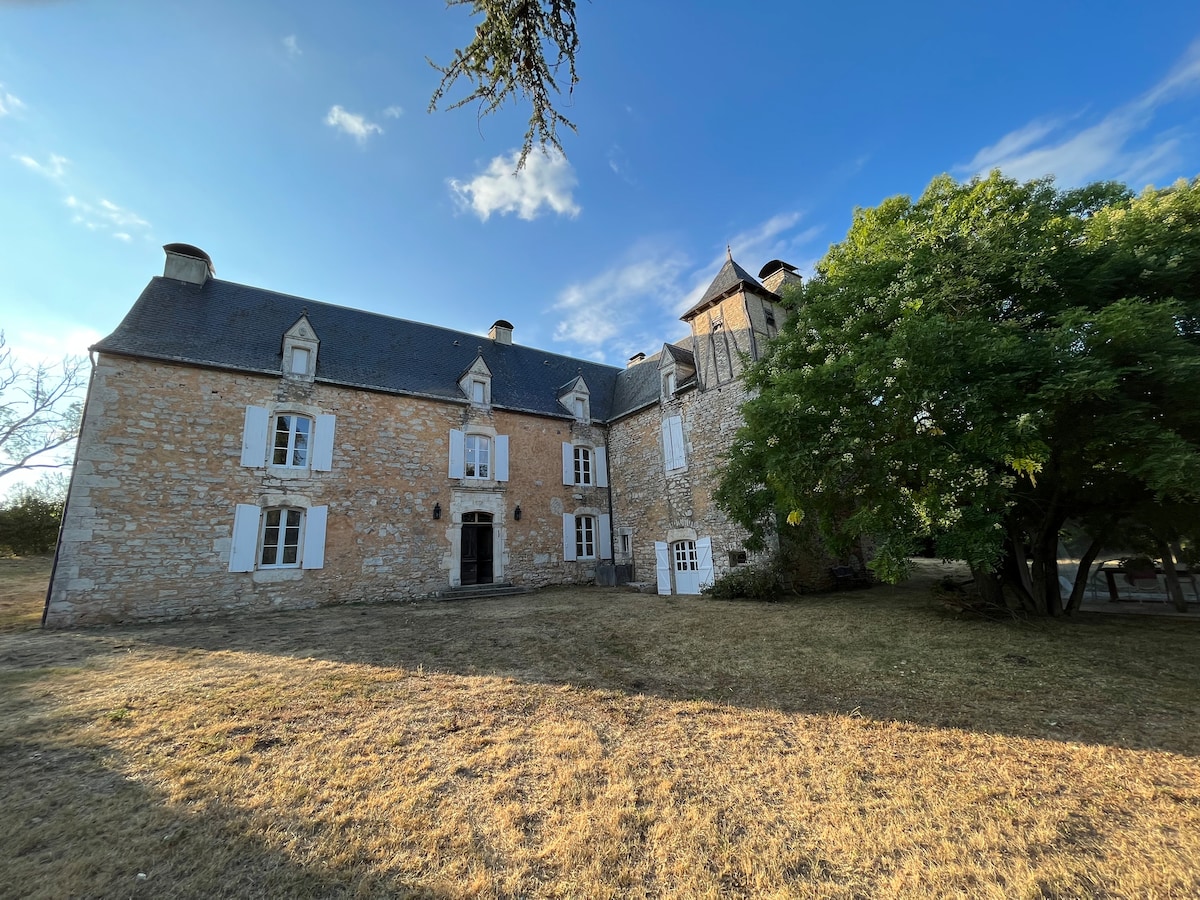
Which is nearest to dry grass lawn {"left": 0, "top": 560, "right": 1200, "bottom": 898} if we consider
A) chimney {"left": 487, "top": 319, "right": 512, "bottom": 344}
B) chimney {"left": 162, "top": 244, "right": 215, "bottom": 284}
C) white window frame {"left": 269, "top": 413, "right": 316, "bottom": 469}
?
white window frame {"left": 269, "top": 413, "right": 316, "bottom": 469}

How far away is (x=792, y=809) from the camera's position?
262 cm

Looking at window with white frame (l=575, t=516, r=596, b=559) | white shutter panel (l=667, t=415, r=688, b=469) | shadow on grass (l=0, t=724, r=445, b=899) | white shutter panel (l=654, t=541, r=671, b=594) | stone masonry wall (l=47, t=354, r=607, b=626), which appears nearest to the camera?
shadow on grass (l=0, t=724, r=445, b=899)

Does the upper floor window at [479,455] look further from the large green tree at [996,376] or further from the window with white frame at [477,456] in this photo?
the large green tree at [996,376]

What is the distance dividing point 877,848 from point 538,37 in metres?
5.80

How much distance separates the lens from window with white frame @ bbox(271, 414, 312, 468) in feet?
36.5

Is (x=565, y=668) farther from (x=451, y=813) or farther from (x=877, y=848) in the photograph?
(x=877, y=848)

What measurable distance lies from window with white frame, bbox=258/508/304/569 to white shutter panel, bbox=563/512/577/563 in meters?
7.07

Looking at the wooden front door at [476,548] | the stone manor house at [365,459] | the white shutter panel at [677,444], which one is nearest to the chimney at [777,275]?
the stone manor house at [365,459]

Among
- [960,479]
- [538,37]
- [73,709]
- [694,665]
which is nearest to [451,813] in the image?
[694,665]

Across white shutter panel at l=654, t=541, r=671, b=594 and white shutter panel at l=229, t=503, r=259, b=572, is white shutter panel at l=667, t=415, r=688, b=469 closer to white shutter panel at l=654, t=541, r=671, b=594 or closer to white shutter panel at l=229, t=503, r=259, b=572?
white shutter panel at l=654, t=541, r=671, b=594

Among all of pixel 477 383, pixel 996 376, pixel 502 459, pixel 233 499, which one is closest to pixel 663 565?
pixel 502 459

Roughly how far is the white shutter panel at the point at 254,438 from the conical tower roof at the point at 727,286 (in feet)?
37.2

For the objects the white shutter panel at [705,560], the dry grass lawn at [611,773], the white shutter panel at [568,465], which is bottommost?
the dry grass lawn at [611,773]

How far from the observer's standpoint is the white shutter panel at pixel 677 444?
43.1 feet
